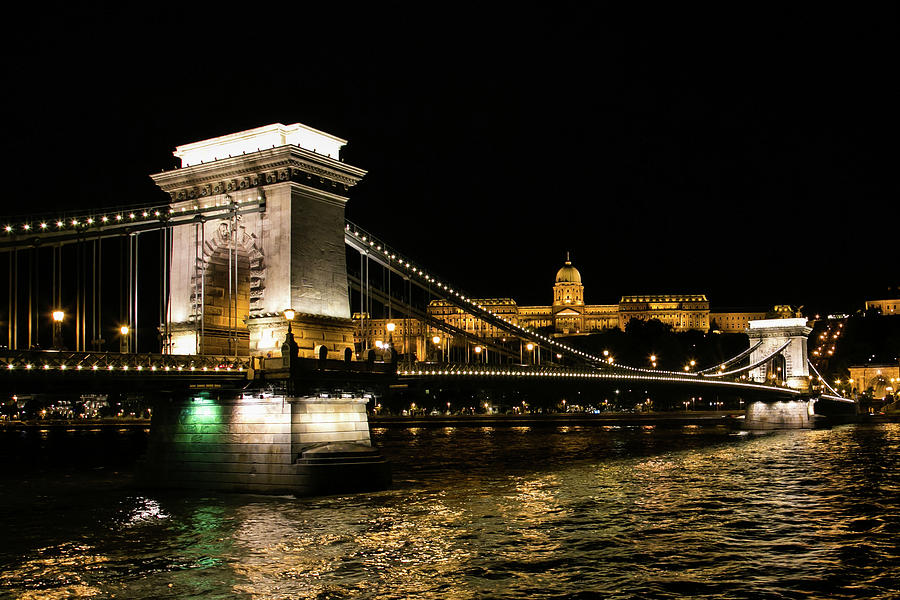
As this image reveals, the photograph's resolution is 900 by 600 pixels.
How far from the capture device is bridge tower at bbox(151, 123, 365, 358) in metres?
29.5

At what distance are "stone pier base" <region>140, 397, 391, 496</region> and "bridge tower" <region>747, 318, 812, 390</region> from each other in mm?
65037

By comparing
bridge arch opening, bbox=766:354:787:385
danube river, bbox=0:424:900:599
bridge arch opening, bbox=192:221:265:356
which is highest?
bridge arch opening, bbox=192:221:265:356

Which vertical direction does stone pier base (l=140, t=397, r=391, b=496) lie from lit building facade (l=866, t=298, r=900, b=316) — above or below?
below

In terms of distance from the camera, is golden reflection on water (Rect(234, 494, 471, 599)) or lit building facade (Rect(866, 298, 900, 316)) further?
lit building facade (Rect(866, 298, 900, 316))

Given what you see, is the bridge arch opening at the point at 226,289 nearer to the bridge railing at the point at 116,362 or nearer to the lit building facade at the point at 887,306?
the bridge railing at the point at 116,362

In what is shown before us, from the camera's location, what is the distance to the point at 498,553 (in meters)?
19.1

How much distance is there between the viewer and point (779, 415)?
76.5m

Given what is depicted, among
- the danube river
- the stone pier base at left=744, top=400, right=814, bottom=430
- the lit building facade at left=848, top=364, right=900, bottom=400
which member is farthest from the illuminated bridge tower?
the lit building facade at left=848, top=364, right=900, bottom=400

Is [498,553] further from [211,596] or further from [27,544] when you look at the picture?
[27,544]

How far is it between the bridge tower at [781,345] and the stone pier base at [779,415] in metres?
7.08

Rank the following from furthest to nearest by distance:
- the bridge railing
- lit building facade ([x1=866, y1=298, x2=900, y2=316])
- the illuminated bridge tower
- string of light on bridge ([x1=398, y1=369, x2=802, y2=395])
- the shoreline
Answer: lit building facade ([x1=866, y1=298, x2=900, y2=316]), the shoreline, the illuminated bridge tower, string of light on bridge ([x1=398, y1=369, x2=802, y2=395]), the bridge railing

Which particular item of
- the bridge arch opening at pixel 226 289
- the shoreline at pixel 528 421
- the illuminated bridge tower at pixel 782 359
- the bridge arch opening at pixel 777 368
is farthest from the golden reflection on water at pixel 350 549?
the bridge arch opening at pixel 777 368

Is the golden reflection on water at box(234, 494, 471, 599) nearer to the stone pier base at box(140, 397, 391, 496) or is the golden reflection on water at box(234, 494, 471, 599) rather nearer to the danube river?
the danube river

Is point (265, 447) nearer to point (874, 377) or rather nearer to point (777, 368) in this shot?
point (777, 368)
